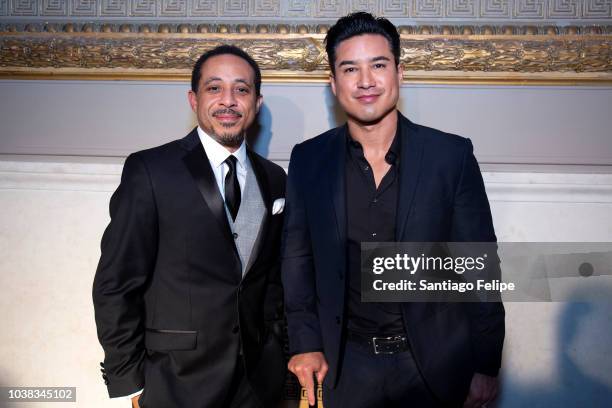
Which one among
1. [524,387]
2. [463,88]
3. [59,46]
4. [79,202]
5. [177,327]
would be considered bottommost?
[524,387]

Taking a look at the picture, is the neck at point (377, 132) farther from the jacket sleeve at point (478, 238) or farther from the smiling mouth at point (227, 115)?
the smiling mouth at point (227, 115)

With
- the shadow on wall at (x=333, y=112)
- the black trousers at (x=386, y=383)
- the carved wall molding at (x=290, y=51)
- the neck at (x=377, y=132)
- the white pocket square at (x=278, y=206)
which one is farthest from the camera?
the shadow on wall at (x=333, y=112)

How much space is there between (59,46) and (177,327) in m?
1.36

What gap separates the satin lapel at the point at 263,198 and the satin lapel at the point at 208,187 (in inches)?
2.5

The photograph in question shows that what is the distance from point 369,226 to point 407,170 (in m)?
0.20

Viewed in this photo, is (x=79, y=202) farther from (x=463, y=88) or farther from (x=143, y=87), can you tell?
(x=463, y=88)

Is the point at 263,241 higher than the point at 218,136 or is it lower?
lower

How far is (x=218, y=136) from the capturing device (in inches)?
70.6

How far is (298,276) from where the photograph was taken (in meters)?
1.70

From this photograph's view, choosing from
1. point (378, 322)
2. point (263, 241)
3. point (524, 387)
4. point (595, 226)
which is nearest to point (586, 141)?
point (595, 226)

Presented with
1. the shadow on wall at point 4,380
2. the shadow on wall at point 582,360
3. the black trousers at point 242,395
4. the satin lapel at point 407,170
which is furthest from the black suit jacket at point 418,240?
the shadow on wall at point 4,380

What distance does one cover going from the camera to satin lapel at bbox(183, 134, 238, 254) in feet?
5.67

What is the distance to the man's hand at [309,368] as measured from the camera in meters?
1.61

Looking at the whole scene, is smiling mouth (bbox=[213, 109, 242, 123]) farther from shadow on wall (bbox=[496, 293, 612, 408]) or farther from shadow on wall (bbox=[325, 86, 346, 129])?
shadow on wall (bbox=[496, 293, 612, 408])
